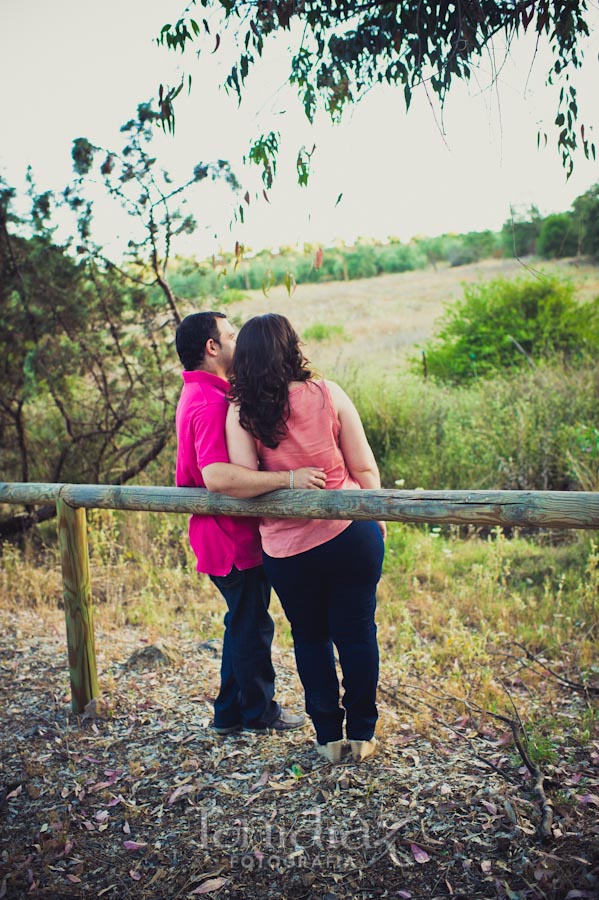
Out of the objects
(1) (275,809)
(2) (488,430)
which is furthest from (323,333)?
(1) (275,809)

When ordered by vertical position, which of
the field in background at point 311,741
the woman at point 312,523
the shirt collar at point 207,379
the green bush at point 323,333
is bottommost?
the field in background at point 311,741

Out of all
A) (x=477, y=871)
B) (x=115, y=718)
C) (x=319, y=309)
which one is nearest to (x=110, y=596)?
(x=115, y=718)

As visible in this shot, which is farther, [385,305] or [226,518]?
[385,305]

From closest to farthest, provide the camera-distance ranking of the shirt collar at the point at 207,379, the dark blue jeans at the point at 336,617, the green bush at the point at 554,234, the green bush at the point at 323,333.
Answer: the dark blue jeans at the point at 336,617, the shirt collar at the point at 207,379, the green bush at the point at 323,333, the green bush at the point at 554,234

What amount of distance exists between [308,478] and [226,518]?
539 mm

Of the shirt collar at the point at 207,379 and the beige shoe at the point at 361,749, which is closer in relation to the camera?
the shirt collar at the point at 207,379

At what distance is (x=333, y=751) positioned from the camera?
3211 millimetres

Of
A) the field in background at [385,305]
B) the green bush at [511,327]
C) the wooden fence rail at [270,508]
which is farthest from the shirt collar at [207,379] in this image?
the field in background at [385,305]

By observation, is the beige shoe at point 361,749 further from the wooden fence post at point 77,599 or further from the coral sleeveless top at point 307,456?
the wooden fence post at point 77,599

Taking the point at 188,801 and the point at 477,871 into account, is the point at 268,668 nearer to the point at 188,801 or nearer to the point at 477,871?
the point at 188,801

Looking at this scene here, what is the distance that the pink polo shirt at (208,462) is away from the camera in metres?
2.94

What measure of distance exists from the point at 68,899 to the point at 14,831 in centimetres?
52

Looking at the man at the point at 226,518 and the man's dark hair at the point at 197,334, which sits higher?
the man's dark hair at the point at 197,334

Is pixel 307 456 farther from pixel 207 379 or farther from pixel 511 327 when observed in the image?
pixel 511 327
